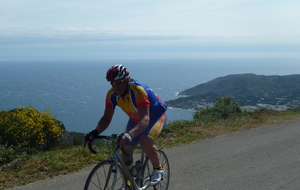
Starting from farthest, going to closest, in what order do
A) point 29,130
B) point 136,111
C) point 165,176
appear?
point 29,130 → point 165,176 → point 136,111

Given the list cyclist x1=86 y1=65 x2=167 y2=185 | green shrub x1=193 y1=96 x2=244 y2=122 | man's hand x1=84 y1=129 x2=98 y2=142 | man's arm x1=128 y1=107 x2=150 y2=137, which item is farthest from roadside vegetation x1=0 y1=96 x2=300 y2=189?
man's arm x1=128 y1=107 x2=150 y2=137

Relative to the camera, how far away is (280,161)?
6848 mm

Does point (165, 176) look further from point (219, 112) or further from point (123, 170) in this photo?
point (219, 112)

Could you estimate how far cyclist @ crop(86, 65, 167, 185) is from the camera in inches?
153

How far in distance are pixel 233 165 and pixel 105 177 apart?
346cm

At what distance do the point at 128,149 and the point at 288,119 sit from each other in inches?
393

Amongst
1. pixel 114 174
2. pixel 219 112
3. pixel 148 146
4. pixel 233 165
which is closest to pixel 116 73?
pixel 148 146

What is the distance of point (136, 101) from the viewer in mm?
4020

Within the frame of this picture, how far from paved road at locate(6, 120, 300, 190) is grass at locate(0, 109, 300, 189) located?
0.99ft

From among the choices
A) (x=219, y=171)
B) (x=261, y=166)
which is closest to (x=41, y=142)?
(x=219, y=171)

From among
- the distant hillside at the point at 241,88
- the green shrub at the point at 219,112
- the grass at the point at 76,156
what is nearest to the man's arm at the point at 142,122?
the grass at the point at 76,156

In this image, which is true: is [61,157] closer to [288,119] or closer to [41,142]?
[41,142]

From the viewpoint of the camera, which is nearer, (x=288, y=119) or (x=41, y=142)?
(x=41, y=142)

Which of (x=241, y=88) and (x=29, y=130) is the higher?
(x=29, y=130)
